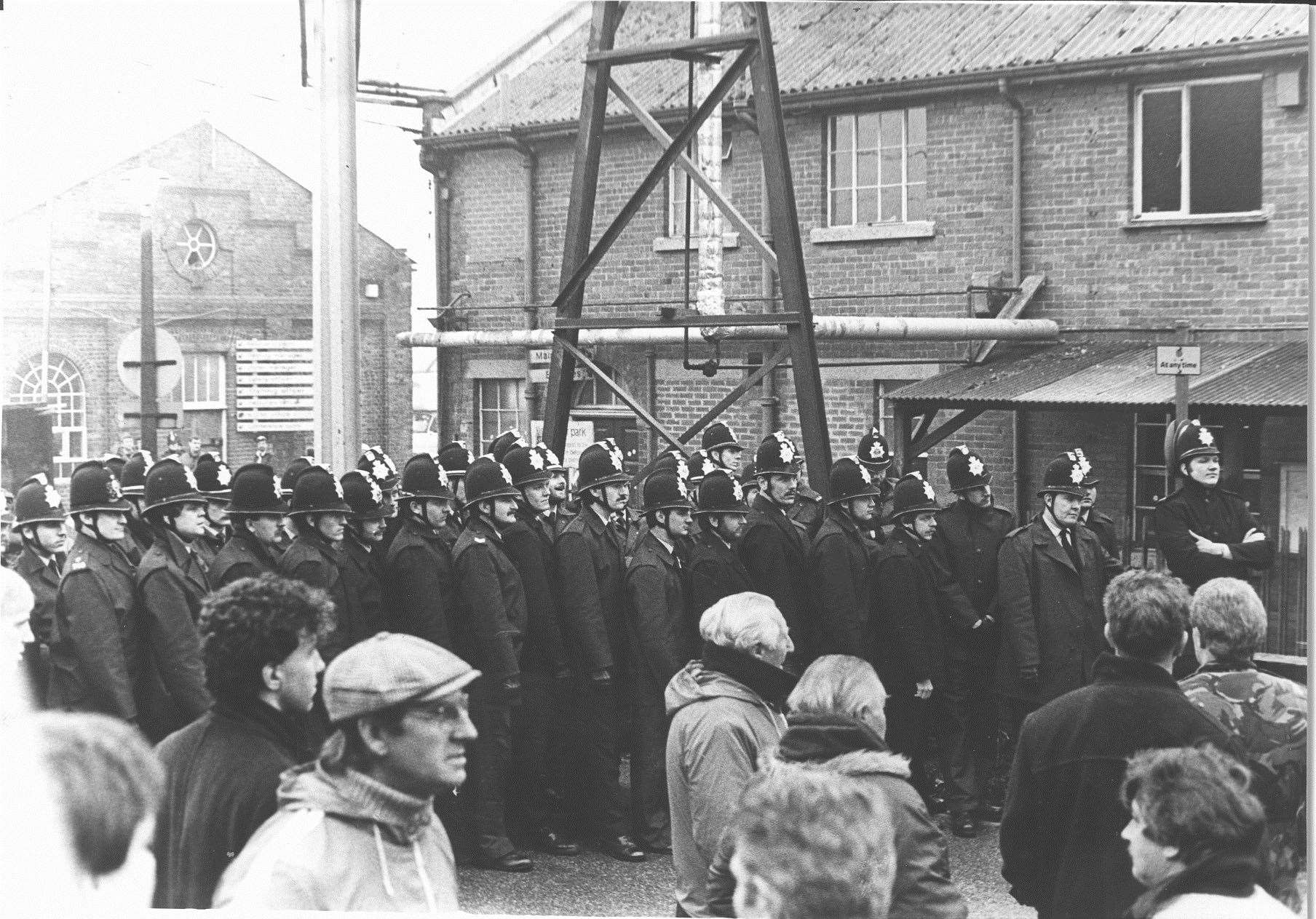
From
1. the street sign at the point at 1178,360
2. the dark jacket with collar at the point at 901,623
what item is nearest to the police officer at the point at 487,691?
the dark jacket with collar at the point at 901,623

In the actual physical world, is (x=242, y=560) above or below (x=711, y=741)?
above

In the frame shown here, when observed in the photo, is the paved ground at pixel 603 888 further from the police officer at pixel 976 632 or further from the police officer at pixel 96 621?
the police officer at pixel 96 621

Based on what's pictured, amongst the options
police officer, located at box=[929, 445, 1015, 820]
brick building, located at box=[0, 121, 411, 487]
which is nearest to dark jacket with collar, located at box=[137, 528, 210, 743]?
police officer, located at box=[929, 445, 1015, 820]

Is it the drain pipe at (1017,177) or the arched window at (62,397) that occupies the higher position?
the drain pipe at (1017,177)

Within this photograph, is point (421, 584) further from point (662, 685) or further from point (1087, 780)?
point (1087, 780)

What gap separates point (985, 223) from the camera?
13.2m

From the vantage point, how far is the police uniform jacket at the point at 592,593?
7316mm

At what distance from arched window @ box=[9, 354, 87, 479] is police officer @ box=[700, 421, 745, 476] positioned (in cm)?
545

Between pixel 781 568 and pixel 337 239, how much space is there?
2758mm

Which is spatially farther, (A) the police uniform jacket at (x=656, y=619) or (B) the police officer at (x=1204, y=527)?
(B) the police officer at (x=1204, y=527)

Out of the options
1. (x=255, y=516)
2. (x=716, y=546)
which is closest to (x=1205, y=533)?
(x=716, y=546)

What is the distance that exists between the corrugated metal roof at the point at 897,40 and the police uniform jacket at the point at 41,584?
7.32 metres

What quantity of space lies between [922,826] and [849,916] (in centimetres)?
85

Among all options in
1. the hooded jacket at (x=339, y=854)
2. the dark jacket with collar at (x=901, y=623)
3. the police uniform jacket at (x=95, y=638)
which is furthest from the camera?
the dark jacket with collar at (x=901, y=623)
